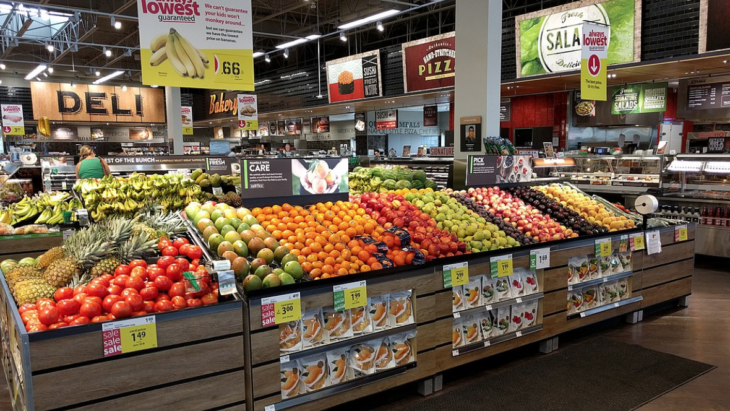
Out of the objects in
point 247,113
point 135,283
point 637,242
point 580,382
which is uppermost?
point 247,113

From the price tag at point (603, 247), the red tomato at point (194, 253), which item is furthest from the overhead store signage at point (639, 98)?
the red tomato at point (194, 253)

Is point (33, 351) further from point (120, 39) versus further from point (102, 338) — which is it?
point (120, 39)

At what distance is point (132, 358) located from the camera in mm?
2498

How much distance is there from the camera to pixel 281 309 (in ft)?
9.55

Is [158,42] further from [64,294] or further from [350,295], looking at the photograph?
[350,295]

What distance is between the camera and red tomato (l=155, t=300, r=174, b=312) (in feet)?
8.64

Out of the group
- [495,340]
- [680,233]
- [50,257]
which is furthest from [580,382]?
[50,257]

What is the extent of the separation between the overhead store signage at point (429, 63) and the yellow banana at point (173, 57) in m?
6.92

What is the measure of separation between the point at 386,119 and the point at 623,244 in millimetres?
11433

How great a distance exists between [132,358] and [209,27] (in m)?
3.47

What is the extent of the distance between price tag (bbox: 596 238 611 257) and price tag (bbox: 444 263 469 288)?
5.32ft

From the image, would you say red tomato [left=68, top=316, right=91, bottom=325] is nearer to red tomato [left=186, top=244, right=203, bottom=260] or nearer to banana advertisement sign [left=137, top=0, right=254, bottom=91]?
red tomato [left=186, top=244, right=203, bottom=260]

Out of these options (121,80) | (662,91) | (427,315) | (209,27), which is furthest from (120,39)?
(427,315)

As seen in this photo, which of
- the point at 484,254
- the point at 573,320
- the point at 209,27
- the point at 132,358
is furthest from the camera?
the point at 209,27
